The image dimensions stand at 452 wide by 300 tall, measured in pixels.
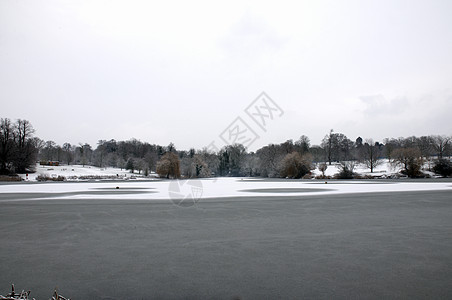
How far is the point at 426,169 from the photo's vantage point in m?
60.6

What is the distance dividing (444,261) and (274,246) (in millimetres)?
3782

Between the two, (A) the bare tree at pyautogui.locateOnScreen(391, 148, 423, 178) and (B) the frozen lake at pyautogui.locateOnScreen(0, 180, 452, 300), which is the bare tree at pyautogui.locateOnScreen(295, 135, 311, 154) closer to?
(A) the bare tree at pyautogui.locateOnScreen(391, 148, 423, 178)

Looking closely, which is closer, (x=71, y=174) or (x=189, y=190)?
(x=189, y=190)

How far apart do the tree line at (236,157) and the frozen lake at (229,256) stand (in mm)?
53026

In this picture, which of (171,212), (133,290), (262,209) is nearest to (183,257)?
(133,290)

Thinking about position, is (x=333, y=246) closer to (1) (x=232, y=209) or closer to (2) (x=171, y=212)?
(1) (x=232, y=209)

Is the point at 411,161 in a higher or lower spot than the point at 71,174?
higher

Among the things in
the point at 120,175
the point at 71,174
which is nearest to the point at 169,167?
the point at 120,175

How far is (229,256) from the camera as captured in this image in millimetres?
6855

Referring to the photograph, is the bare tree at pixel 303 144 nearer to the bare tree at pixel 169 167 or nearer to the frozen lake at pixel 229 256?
the bare tree at pixel 169 167

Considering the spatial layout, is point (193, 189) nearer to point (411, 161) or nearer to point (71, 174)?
point (411, 161)

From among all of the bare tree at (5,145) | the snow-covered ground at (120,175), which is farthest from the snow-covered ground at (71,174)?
the bare tree at (5,145)

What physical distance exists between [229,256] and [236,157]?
338 ft

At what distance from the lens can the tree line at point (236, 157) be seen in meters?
62.3
